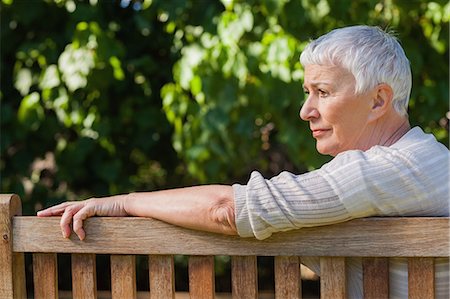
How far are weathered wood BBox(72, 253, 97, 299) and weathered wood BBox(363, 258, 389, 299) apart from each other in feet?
1.89

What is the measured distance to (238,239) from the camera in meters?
1.68

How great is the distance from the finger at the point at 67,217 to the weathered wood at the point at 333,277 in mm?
521

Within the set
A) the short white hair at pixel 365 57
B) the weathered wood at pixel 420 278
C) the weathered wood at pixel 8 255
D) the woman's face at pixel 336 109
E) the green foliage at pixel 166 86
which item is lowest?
the weathered wood at pixel 420 278

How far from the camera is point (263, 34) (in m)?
4.08

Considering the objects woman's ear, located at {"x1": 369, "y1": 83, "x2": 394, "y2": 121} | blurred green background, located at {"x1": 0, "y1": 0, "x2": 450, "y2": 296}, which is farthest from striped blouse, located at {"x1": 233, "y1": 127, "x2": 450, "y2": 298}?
blurred green background, located at {"x1": 0, "y1": 0, "x2": 450, "y2": 296}

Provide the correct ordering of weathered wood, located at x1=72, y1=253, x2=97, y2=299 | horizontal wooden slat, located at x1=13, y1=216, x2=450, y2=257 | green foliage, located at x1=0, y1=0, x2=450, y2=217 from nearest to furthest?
horizontal wooden slat, located at x1=13, y1=216, x2=450, y2=257
weathered wood, located at x1=72, y1=253, x2=97, y2=299
green foliage, located at x1=0, y1=0, x2=450, y2=217

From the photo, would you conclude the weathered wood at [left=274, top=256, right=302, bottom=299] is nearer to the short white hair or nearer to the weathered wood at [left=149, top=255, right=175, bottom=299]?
the weathered wood at [left=149, top=255, right=175, bottom=299]

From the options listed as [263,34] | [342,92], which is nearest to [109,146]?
[263,34]

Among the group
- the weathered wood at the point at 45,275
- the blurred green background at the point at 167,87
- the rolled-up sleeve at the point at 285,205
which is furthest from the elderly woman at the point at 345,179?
the blurred green background at the point at 167,87

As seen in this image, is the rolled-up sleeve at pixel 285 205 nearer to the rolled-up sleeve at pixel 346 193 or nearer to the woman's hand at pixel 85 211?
the rolled-up sleeve at pixel 346 193

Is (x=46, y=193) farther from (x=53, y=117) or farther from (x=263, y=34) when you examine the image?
(x=263, y=34)

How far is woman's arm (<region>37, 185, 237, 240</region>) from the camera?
64.9 inches

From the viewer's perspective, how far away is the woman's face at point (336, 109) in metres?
1.75

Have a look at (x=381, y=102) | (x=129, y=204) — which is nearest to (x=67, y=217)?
(x=129, y=204)
